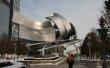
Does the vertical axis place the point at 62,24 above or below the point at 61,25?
above

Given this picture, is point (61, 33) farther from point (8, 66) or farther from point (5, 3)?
point (8, 66)

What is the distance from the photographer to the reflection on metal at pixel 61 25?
18500cm

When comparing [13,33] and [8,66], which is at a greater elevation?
[13,33]

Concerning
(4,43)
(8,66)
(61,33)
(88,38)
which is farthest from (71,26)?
(8,66)

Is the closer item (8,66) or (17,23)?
(8,66)

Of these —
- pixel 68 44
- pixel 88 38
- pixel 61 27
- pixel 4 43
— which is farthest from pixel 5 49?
pixel 68 44

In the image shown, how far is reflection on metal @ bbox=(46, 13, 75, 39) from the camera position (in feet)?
607

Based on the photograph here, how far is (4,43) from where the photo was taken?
105500mm

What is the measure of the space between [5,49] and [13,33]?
86935 mm

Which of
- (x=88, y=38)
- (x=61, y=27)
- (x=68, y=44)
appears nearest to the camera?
(x=88, y=38)

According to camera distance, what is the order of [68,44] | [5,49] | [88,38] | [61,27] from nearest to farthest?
1. [5,49]
2. [88,38]
3. [61,27]
4. [68,44]

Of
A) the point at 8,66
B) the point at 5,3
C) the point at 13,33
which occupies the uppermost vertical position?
the point at 5,3

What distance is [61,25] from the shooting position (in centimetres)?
18500

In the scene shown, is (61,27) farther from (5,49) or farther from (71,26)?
(5,49)
